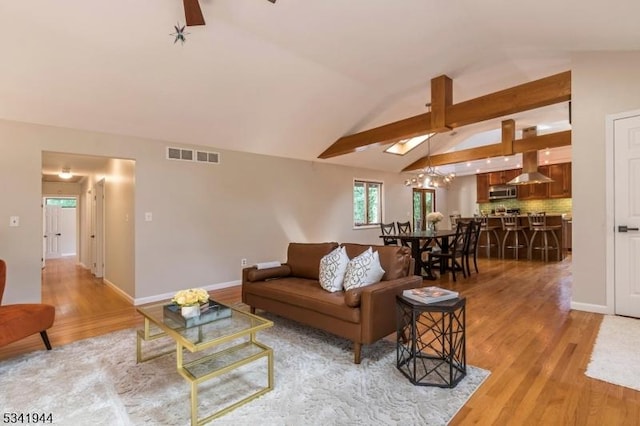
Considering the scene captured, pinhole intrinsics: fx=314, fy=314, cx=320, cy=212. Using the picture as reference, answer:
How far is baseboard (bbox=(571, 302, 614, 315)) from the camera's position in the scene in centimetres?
350

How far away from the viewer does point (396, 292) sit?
2.67 metres

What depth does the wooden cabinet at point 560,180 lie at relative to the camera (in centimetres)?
841

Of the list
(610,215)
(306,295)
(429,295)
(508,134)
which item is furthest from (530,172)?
(306,295)

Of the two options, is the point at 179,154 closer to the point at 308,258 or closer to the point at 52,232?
the point at 308,258

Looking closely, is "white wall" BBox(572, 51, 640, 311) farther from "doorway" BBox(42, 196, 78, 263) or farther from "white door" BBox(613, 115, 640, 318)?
"doorway" BBox(42, 196, 78, 263)

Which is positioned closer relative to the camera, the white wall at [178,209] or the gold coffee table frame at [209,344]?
the gold coffee table frame at [209,344]

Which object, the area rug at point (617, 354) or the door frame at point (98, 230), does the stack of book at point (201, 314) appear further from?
the door frame at point (98, 230)

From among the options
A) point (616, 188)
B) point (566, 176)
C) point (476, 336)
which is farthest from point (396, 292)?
point (566, 176)

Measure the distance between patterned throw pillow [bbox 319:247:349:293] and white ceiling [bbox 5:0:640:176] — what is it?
2.27 meters

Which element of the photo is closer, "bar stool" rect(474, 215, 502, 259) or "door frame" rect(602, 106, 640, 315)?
"door frame" rect(602, 106, 640, 315)

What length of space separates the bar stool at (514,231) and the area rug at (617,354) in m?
4.75

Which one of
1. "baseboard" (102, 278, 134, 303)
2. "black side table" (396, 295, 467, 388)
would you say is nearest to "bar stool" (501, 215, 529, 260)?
"black side table" (396, 295, 467, 388)

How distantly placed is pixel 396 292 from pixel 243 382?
4.50ft

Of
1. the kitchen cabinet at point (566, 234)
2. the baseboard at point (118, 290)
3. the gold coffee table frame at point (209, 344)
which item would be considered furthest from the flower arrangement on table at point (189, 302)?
the kitchen cabinet at point (566, 234)
